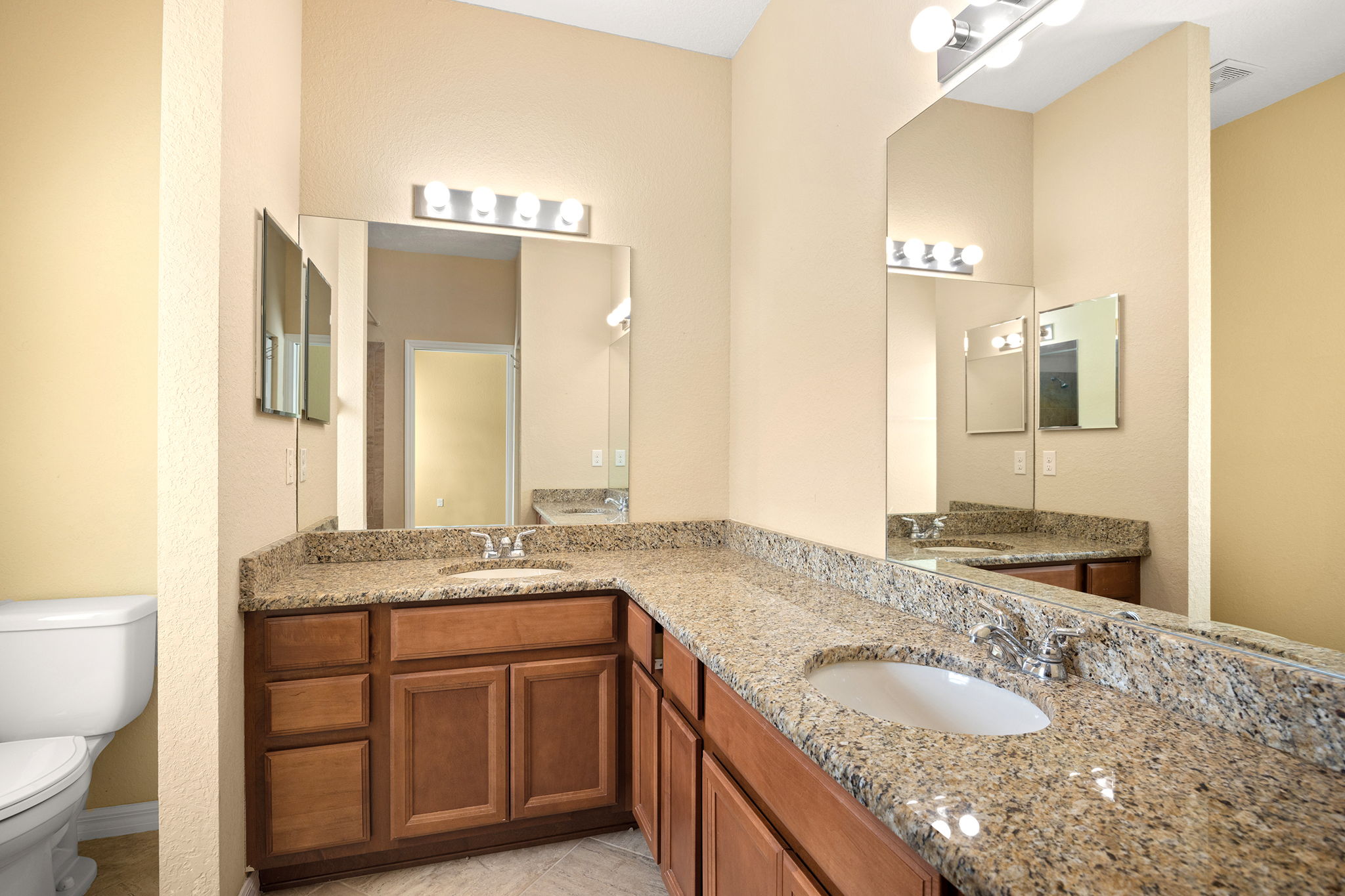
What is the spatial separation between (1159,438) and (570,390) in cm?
192

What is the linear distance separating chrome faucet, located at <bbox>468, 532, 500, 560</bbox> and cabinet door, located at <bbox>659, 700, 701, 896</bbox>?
928 millimetres

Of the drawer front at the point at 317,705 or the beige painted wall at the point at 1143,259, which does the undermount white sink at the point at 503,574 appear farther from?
the beige painted wall at the point at 1143,259

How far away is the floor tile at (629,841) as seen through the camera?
78.0 inches

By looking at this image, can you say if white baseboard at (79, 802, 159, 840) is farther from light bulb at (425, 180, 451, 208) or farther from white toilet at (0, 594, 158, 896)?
light bulb at (425, 180, 451, 208)

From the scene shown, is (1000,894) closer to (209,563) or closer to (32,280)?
(209,563)

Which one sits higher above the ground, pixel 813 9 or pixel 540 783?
pixel 813 9

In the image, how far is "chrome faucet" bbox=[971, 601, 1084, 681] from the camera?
1.07 m

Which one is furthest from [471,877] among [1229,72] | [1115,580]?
[1229,72]

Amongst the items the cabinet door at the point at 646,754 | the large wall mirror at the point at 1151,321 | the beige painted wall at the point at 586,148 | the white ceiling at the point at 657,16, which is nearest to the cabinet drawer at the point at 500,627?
the cabinet door at the point at 646,754

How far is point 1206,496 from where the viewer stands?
2.99 ft

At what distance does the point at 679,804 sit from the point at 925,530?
88cm

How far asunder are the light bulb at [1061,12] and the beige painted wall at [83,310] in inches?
102

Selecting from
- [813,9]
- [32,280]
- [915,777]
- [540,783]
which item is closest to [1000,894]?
[915,777]

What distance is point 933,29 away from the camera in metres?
1.38
